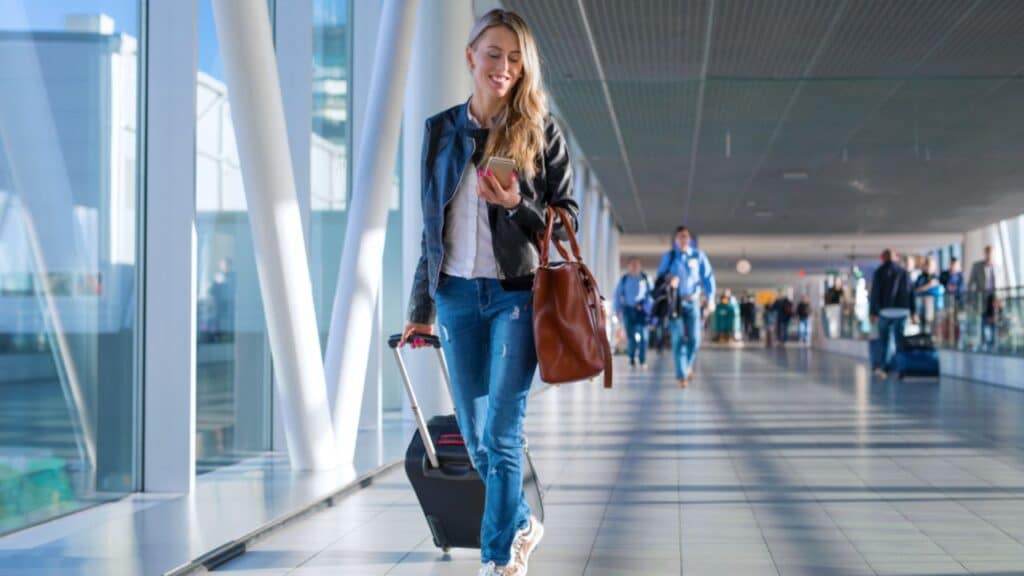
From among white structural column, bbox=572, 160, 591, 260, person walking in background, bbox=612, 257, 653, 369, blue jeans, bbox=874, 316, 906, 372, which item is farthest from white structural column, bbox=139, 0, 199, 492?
white structural column, bbox=572, 160, 591, 260

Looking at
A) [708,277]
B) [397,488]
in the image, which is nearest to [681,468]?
[397,488]

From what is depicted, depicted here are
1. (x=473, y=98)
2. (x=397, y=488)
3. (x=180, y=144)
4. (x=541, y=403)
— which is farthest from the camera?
(x=541, y=403)

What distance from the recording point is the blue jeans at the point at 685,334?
43.7 ft

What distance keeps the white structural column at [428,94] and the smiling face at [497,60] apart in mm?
5319

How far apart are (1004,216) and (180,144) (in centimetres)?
2709

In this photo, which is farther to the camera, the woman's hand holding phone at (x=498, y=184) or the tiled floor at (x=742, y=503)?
the tiled floor at (x=742, y=503)

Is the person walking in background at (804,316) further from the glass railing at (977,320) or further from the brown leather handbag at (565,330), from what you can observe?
the brown leather handbag at (565,330)

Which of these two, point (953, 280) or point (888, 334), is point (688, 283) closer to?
point (888, 334)

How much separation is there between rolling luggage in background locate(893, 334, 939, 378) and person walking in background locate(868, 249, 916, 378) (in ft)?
0.48

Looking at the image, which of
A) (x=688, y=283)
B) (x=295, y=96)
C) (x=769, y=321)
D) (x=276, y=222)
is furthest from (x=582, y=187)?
(x=769, y=321)

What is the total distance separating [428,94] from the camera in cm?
894

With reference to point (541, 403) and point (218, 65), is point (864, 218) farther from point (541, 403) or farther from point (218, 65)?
point (218, 65)

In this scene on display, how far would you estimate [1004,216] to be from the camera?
29.6 metres

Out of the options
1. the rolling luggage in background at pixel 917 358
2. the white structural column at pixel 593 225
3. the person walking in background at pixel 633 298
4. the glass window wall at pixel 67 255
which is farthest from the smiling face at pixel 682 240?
the white structural column at pixel 593 225
